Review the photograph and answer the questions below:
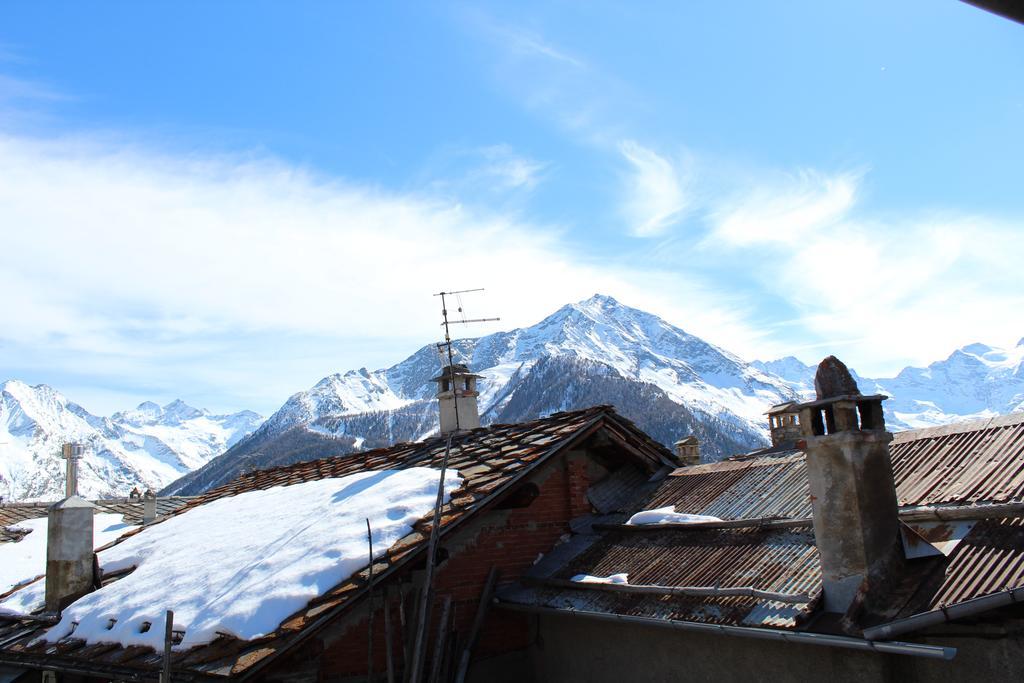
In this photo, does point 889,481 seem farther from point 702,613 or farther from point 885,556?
point 702,613

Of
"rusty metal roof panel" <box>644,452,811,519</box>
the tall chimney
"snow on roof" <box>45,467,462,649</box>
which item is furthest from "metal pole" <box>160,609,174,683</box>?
the tall chimney

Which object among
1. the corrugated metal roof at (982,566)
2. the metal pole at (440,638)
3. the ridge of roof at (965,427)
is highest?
the ridge of roof at (965,427)

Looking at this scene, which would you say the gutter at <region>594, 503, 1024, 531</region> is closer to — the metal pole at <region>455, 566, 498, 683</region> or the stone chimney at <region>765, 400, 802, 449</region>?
the metal pole at <region>455, 566, 498, 683</region>

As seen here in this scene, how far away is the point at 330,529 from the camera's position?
9.94 metres

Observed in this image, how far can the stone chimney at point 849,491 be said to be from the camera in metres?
6.79

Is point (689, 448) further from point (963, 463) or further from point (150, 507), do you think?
point (963, 463)

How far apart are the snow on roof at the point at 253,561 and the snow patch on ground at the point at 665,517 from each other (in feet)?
7.56

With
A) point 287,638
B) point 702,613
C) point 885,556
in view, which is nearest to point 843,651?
point 885,556

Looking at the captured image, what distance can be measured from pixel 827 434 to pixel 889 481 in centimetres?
61

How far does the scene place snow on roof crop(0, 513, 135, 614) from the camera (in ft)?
40.4

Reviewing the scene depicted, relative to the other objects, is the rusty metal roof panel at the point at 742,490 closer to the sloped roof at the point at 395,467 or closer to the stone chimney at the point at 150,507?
the sloped roof at the point at 395,467

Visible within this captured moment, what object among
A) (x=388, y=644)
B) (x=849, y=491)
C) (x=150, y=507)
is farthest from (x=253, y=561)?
(x=150, y=507)

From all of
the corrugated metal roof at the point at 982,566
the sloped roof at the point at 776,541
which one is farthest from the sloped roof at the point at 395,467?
the corrugated metal roof at the point at 982,566

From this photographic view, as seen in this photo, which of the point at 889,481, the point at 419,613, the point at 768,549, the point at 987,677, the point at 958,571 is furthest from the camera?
the point at 419,613
